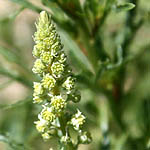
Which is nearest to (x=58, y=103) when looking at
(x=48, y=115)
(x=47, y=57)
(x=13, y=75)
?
(x=48, y=115)

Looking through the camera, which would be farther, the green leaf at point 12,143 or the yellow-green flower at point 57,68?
the green leaf at point 12,143

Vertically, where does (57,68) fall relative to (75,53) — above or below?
above

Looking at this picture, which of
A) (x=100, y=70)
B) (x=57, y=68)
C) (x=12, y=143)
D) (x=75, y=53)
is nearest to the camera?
(x=57, y=68)

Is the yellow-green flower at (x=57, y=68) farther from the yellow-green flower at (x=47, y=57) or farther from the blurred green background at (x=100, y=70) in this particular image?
the blurred green background at (x=100, y=70)

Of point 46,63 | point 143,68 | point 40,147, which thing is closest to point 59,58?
point 46,63

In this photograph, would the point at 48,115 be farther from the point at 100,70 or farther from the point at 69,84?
the point at 100,70

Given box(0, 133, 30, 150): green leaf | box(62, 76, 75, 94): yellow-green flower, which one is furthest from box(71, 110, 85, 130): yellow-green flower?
box(0, 133, 30, 150): green leaf

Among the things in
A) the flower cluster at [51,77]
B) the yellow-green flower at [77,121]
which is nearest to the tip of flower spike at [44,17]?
the flower cluster at [51,77]

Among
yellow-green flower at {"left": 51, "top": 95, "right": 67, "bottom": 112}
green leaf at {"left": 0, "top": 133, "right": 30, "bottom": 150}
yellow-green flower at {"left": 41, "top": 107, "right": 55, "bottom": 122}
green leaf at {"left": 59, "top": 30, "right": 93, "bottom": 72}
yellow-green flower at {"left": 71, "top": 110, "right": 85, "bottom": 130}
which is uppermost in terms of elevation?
yellow-green flower at {"left": 51, "top": 95, "right": 67, "bottom": 112}

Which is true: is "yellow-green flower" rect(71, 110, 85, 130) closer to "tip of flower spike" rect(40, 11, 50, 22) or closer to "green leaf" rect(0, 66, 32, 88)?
"tip of flower spike" rect(40, 11, 50, 22)

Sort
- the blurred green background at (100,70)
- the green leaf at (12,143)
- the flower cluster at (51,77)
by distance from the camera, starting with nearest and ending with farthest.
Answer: the flower cluster at (51,77) → the green leaf at (12,143) → the blurred green background at (100,70)
